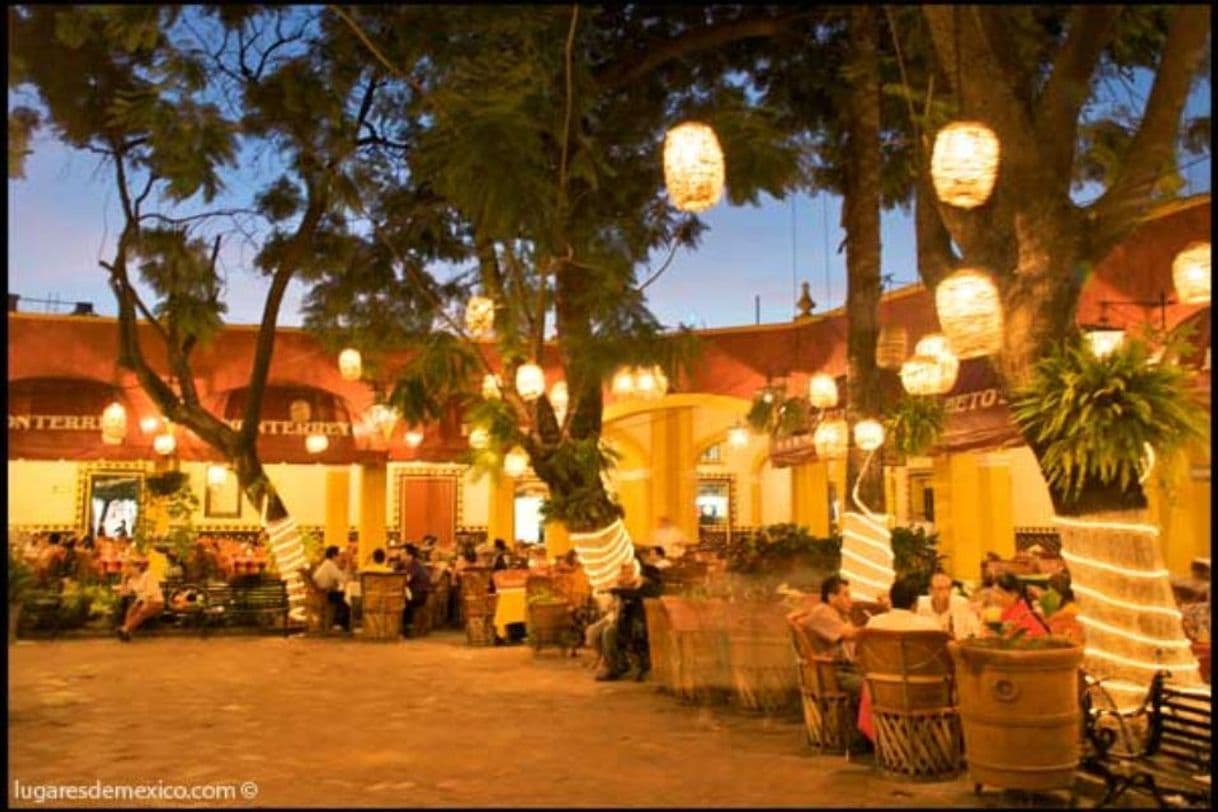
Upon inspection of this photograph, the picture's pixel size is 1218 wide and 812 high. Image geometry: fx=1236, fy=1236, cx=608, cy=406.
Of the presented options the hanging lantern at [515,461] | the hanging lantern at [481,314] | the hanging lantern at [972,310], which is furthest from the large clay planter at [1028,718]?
the hanging lantern at [515,461]

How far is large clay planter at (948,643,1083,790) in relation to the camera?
5777 millimetres

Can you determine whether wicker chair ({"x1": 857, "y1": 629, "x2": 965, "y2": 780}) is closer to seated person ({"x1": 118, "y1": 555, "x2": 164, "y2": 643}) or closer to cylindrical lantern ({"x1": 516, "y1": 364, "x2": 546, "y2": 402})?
cylindrical lantern ({"x1": 516, "y1": 364, "x2": 546, "y2": 402})

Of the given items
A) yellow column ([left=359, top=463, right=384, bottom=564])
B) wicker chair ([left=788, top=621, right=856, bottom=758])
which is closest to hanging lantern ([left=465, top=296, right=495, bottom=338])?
wicker chair ([left=788, top=621, right=856, bottom=758])

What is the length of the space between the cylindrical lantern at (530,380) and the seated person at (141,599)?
6098 millimetres

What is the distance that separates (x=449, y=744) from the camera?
25.0 ft

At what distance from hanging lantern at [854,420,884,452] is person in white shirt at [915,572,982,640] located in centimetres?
178

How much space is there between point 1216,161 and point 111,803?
6.17 meters

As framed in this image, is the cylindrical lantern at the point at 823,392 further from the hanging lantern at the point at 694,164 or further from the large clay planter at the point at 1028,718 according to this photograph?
the large clay planter at the point at 1028,718

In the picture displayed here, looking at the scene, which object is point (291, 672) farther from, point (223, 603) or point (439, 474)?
point (439, 474)

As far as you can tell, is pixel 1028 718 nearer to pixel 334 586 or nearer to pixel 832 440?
pixel 832 440

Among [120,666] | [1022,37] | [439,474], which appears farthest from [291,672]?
[439,474]

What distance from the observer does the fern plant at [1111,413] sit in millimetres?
6176

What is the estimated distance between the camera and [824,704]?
283 inches

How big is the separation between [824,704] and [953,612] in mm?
1630
